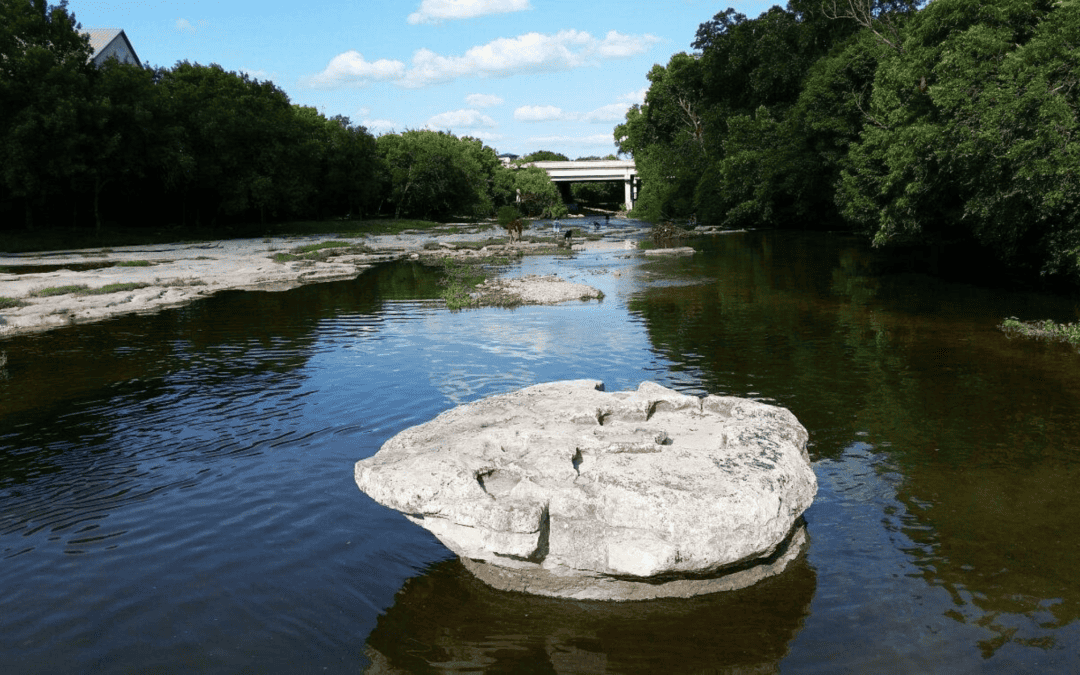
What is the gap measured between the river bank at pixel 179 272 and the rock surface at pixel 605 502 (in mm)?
18323

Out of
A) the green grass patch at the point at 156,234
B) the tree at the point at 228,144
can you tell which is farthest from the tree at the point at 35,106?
the tree at the point at 228,144

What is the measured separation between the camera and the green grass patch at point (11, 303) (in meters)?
26.1

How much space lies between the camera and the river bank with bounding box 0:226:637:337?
87.3 feet

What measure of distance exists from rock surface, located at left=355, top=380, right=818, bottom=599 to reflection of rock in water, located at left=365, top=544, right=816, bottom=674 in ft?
0.64

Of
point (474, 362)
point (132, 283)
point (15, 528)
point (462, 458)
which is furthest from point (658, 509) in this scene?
point (132, 283)

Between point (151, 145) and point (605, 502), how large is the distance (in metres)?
58.9

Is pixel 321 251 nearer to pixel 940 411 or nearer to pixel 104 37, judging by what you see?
pixel 940 411

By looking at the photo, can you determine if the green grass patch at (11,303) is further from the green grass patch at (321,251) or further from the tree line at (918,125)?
the tree line at (918,125)

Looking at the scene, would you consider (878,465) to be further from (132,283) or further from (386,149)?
(386,149)

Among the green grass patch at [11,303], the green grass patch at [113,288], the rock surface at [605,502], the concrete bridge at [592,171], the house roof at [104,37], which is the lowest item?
the rock surface at [605,502]

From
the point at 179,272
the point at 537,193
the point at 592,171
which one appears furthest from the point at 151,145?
the point at 592,171

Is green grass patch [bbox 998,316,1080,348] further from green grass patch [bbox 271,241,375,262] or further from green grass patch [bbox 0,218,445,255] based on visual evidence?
green grass patch [bbox 0,218,445,255]

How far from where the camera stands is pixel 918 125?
25.6 metres

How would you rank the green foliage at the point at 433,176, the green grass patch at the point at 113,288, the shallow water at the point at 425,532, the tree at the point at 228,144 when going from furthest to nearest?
the green foliage at the point at 433,176
the tree at the point at 228,144
the green grass patch at the point at 113,288
the shallow water at the point at 425,532
